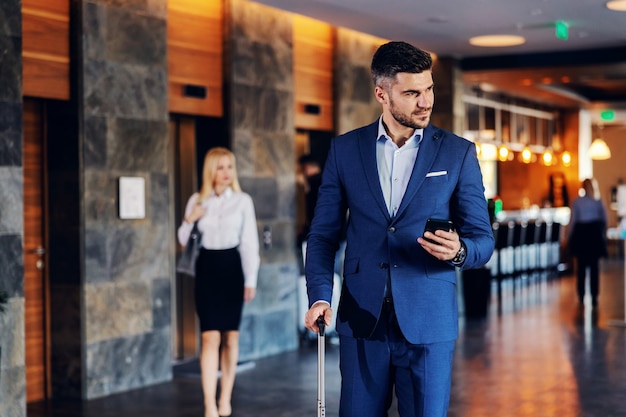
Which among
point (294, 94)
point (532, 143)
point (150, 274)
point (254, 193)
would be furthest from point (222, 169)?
point (532, 143)

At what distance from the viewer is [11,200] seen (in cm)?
580

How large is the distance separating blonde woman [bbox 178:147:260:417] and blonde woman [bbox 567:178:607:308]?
7.45 meters

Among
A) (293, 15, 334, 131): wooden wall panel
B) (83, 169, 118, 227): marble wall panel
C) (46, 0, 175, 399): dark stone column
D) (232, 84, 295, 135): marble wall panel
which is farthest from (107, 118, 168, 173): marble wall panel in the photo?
(293, 15, 334, 131): wooden wall panel

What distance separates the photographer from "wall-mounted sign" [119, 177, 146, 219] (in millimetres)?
Answer: 6805

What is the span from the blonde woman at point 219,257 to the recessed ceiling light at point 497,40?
5.60 m

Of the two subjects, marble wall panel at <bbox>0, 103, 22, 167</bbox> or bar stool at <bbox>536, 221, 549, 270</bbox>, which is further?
bar stool at <bbox>536, 221, 549, 270</bbox>

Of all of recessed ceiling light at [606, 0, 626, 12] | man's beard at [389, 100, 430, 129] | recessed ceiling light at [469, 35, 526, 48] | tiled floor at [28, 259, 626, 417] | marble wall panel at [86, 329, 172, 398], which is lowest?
tiled floor at [28, 259, 626, 417]

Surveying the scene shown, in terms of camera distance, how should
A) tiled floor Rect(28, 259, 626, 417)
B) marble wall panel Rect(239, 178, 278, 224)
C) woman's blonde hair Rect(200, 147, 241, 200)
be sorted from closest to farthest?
1. woman's blonde hair Rect(200, 147, 241, 200)
2. tiled floor Rect(28, 259, 626, 417)
3. marble wall panel Rect(239, 178, 278, 224)

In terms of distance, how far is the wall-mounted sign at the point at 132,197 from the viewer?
6805 mm

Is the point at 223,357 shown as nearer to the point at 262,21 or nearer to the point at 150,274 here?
the point at 150,274

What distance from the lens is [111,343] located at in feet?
22.1

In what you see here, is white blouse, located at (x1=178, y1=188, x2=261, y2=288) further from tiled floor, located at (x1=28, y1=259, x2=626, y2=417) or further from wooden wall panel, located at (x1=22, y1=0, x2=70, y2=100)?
wooden wall panel, located at (x1=22, y1=0, x2=70, y2=100)

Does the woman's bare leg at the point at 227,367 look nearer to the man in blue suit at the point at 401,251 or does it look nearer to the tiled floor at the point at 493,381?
the tiled floor at the point at 493,381

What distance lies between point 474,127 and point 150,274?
8993mm
